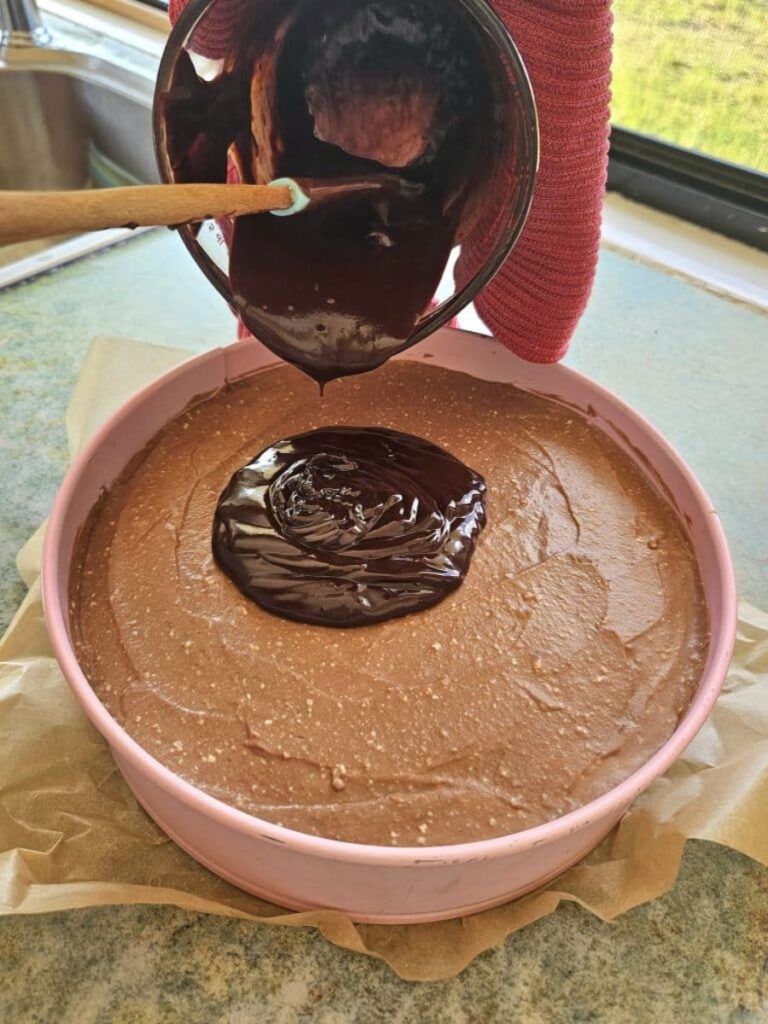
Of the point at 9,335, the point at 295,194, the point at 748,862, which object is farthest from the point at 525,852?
the point at 9,335

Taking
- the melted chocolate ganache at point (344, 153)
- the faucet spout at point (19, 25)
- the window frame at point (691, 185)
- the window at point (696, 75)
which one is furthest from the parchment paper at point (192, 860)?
the faucet spout at point (19, 25)

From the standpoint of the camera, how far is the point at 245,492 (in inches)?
43.4

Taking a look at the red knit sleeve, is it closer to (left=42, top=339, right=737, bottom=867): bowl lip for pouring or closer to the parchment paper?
(left=42, top=339, right=737, bottom=867): bowl lip for pouring

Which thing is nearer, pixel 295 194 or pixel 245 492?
pixel 295 194

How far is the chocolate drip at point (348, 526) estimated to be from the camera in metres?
1.00

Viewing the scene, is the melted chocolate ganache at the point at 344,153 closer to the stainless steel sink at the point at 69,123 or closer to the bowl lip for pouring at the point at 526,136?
the bowl lip for pouring at the point at 526,136

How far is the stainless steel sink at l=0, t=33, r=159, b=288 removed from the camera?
204 cm

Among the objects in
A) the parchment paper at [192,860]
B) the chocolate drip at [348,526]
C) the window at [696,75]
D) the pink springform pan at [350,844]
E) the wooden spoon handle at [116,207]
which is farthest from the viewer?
the window at [696,75]

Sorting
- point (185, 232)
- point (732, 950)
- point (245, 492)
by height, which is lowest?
point (732, 950)

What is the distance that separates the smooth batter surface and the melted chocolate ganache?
A: 23cm

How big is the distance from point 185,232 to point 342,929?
786 mm

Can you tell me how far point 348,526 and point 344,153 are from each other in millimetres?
458

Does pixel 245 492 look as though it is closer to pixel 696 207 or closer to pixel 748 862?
pixel 748 862

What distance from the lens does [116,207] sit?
0.71 metres
